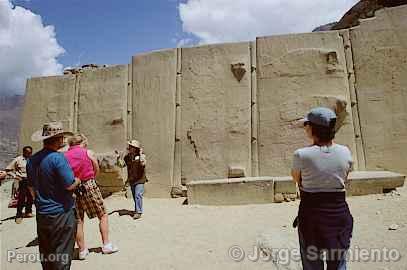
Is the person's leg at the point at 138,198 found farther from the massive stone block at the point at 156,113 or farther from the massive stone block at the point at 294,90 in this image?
the massive stone block at the point at 294,90

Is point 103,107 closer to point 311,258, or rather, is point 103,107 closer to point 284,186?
point 284,186

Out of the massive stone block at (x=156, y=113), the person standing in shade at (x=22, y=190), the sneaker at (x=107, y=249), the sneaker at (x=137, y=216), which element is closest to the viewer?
the sneaker at (x=107, y=249)

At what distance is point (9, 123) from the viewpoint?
7431 cm

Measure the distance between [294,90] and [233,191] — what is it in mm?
2685

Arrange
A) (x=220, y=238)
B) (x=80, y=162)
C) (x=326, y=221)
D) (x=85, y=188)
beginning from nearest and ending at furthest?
1. (x=326, y=221)
2. (x=80, y=162)
3. (x=85, y=188)
4. (x=220, y=238)

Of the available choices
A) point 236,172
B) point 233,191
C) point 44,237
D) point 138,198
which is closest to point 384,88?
point 236,172

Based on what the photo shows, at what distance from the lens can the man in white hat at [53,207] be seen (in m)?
3.27

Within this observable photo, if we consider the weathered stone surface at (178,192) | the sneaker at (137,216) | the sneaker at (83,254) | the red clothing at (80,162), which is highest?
the red clothing at (80,162)

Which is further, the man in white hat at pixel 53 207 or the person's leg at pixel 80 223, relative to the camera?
the person's leg at pixel 80 223

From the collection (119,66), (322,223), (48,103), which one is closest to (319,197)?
(322,223)

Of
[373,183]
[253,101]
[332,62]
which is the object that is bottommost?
[373,183]

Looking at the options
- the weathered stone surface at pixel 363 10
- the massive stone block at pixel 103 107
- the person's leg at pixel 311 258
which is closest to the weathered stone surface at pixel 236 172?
the massive stone block at pixel 103 107

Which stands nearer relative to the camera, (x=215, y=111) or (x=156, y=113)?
(x=215, y=111)

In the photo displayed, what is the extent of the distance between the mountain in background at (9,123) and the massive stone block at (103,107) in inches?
1157
